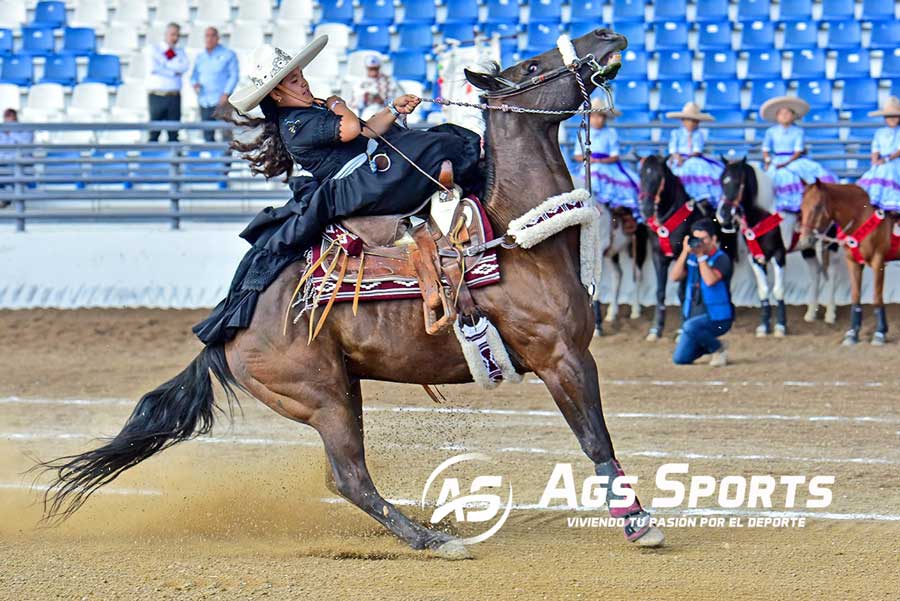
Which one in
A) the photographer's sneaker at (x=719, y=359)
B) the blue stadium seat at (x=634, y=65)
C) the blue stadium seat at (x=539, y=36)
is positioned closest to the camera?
the photographer's sneaker at (x=719, y=359)

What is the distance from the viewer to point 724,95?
57.9 ft

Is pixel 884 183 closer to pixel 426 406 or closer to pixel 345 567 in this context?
pixel 426 406

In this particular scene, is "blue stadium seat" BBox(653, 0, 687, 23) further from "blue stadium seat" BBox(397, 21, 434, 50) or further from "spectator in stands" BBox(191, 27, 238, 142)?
"spectator in stands" BBox(191, 27, 238, 142)

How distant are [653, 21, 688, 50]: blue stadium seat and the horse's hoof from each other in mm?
14051

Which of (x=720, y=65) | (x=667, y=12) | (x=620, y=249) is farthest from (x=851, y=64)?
(x=620, y=249)

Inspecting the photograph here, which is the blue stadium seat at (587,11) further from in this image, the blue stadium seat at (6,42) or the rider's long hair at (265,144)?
the rider's long hair at (265,144)

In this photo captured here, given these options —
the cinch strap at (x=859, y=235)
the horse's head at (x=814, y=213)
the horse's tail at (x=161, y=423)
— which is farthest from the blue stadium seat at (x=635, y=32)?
the horse's tail at (x=161, y=423)

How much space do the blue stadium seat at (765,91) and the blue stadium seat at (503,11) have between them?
12.0ft

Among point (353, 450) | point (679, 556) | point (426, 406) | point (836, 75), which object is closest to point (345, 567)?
point (353, 450)

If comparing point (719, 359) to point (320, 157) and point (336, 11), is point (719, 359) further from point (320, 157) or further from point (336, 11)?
point (336, 11)

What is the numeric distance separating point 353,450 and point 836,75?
1397 cm

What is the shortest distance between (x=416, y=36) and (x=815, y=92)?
5.86 meters

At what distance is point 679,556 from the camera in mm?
5211

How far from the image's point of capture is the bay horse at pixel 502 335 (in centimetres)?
537
